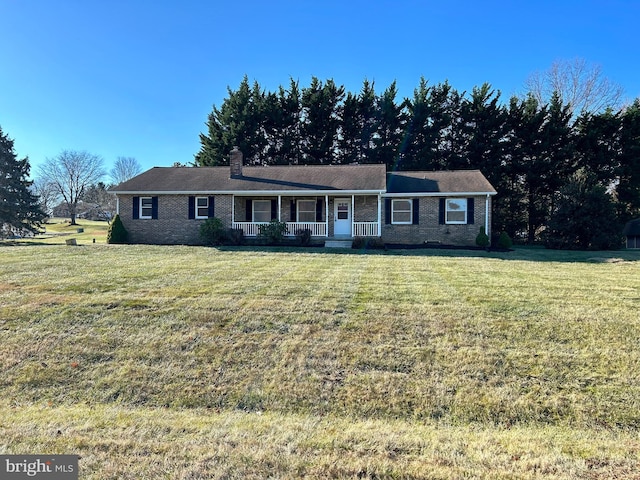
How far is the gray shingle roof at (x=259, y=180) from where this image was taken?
1886 centimetres

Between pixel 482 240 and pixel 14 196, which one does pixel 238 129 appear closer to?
pixel 14 196

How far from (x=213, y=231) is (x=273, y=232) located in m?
2.94

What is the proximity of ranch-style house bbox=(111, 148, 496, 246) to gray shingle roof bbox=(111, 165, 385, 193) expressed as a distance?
0.05m

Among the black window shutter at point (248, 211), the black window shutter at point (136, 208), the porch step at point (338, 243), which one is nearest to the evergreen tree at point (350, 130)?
the black window shutter at point (248, 211)

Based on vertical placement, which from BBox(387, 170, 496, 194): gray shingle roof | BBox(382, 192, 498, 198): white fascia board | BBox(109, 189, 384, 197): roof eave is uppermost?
BBox(387, 170, 496, 194): gray shingle roof

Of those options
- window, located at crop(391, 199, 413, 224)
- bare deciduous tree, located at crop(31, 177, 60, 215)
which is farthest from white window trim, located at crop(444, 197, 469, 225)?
bare deciduous tree, located at crop(31, 177, 60, 215)

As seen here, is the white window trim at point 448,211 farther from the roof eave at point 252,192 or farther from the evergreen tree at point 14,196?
the evergreen tree at point 14,196

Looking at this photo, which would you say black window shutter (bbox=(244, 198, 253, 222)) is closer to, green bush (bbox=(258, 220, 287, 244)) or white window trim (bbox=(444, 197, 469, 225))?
green bush (bbox=(258, 220, 287, 244))

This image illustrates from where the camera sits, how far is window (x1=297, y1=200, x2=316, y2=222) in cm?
2025

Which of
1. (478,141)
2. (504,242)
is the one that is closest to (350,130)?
(478,141)

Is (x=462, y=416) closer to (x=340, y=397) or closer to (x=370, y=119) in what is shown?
(x=340, y=397)

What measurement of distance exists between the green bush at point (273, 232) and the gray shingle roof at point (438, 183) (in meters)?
5.98

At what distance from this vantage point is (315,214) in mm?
20234

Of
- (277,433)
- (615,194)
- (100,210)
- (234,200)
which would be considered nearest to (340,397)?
(277,433)
